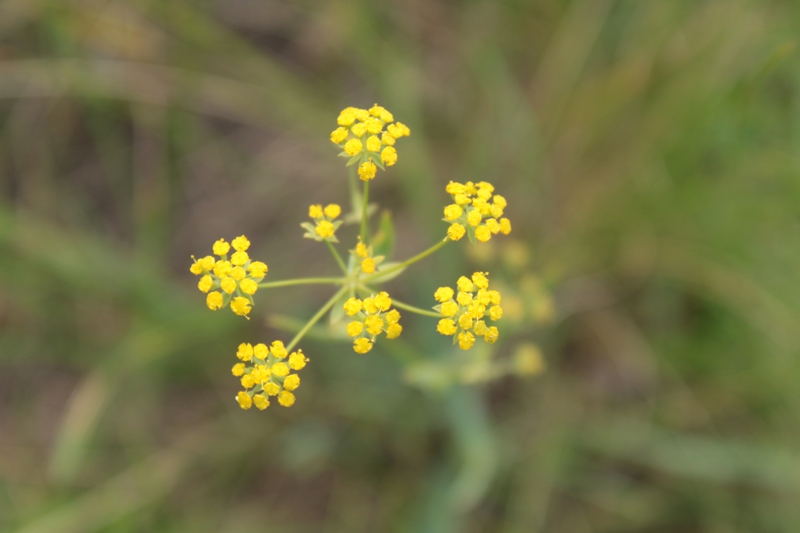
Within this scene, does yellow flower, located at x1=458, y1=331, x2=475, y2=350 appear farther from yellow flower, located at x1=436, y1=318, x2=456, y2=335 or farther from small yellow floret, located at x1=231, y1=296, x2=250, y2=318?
small yellow floret, located at x1=231, y1=296, x2=250, y2=318

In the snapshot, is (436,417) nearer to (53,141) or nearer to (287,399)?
(287,399)

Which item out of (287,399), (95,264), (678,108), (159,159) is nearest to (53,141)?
(159,159)

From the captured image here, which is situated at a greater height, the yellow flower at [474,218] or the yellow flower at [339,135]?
the yellow flower at [339,135]

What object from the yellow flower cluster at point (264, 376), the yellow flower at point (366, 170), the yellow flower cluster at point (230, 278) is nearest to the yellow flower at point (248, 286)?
the yellow flower cluster at point (230, 278)

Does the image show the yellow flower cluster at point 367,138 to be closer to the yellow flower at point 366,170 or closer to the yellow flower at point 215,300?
the yellow flower at point 366,170

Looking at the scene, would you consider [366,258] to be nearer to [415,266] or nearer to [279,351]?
[279,351]

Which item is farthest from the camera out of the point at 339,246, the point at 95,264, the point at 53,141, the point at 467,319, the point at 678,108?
the point at 53,141

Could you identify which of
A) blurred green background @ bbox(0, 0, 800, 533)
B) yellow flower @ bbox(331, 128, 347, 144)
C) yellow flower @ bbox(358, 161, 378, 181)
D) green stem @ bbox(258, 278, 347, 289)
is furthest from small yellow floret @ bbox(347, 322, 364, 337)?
blurred green background @ bbox(0, 0, 800, 533)
